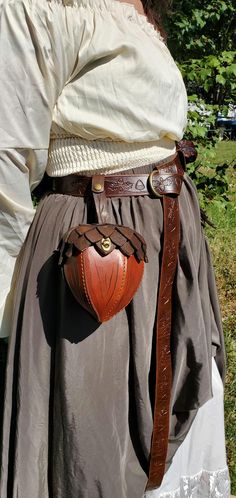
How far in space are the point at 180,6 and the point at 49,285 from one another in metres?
2.29

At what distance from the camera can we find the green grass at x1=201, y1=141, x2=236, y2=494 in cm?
258

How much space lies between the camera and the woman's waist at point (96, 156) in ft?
4.82

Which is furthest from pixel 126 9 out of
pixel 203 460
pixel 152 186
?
pixel 203 460

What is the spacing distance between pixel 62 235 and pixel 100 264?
171 mm

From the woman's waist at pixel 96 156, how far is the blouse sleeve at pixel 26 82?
6cm

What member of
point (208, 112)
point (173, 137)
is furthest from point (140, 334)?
point (208, 112)

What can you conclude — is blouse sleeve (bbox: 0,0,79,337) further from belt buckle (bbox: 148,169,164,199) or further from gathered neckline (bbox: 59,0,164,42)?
belt buckle (bbox: 148,169,164,199)

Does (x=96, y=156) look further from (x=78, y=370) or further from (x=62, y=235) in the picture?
(x=78, y=370)

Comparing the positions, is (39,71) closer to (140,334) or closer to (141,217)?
(141,217)

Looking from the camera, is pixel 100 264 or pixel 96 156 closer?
pixel 100 264

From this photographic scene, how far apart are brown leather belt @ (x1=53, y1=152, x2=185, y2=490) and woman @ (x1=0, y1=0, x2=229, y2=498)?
0.01 meters

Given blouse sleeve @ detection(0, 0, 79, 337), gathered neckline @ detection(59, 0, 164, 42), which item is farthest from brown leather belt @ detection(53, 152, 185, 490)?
gathered neckline @ detection(59, 0, 164, 42)

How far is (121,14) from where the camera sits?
1.47 m

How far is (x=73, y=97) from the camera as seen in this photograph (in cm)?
142
